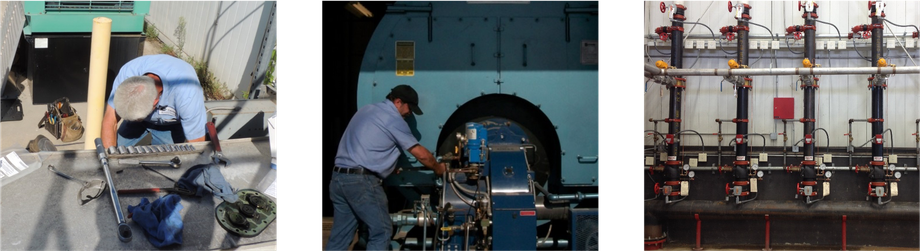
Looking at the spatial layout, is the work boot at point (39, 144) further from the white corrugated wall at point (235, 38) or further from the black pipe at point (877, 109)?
the black pipe at point (877, 109)

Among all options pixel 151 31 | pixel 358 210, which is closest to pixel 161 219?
pixel 151 31

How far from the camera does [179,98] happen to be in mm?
4516

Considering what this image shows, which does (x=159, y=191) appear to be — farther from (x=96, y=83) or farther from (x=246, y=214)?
(x=96, y=83)

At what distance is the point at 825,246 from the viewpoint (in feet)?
20.6

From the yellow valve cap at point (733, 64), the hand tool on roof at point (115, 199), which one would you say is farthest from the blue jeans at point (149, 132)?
the yellow valve cap at point (733, 64)

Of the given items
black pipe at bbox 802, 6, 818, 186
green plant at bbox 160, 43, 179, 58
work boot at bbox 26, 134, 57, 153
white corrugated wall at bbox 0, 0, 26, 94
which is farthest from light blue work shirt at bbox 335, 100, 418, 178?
black pipe at bbox 802, 6, 818, 186

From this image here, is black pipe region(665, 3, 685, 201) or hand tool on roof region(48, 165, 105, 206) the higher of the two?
black pipe region(665, 3, 685, 201)

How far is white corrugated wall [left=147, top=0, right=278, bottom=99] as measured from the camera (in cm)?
459

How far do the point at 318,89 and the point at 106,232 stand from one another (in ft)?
6.23

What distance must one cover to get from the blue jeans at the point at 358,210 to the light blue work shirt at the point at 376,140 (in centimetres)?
9

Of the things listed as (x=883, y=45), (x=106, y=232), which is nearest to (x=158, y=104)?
(x=106, y=232)

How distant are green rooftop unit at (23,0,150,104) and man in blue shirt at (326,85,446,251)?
174 cm

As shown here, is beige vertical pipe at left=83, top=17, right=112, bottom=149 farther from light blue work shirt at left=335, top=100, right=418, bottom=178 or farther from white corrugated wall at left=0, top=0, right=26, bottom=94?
light blue work shirt at left=335, top=100, right=418, bottom=178

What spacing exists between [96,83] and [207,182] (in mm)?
1029
